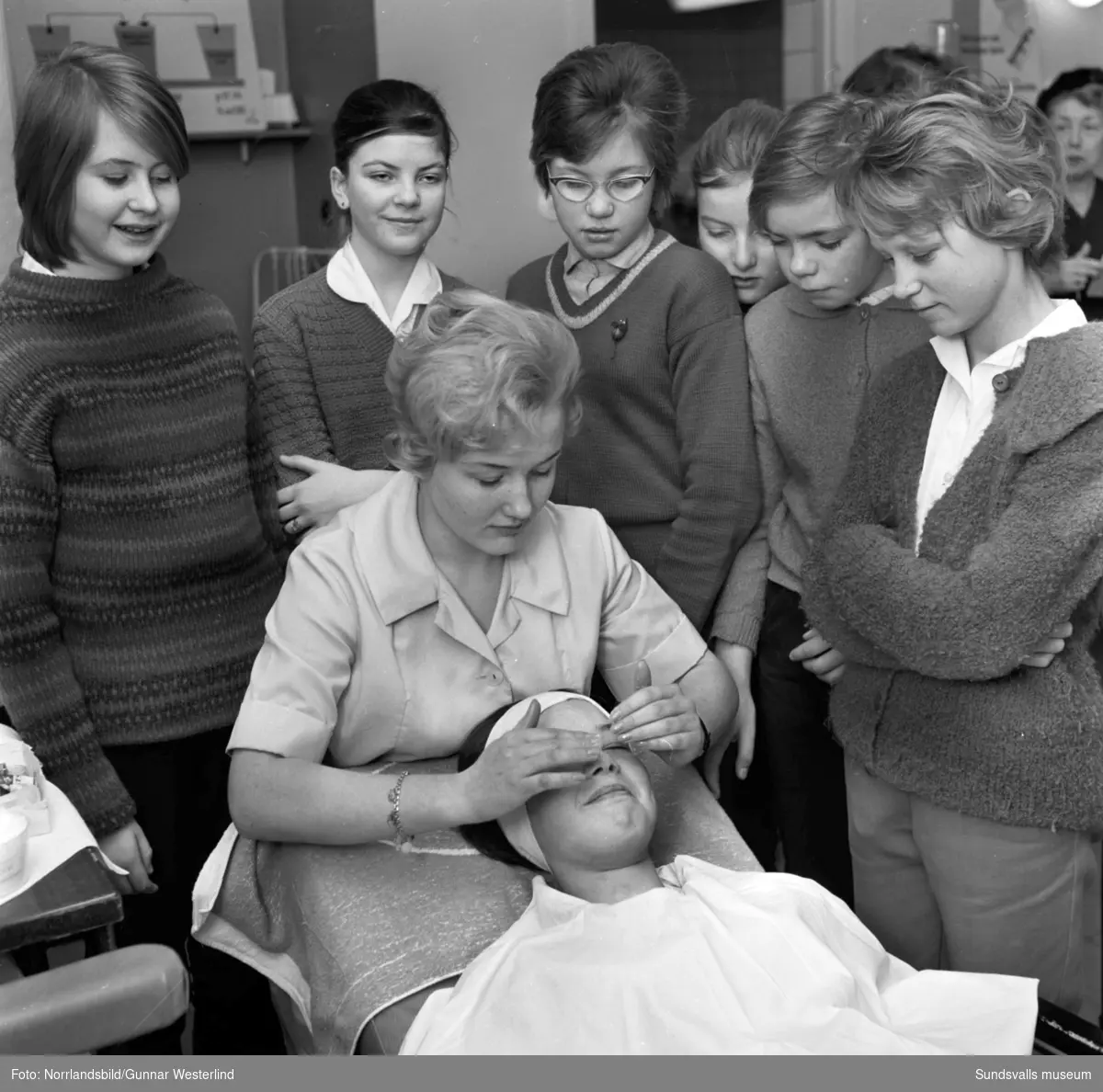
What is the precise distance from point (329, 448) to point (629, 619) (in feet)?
2.10

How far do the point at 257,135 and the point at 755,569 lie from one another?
1.33 m

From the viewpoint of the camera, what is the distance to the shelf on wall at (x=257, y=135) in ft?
9.14

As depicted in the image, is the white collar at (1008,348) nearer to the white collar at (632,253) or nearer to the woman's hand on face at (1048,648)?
the woman's hand on face at (1048,648)

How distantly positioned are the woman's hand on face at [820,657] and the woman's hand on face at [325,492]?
782mm

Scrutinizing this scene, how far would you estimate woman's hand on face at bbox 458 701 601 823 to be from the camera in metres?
1.84

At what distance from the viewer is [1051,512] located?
1874 mm

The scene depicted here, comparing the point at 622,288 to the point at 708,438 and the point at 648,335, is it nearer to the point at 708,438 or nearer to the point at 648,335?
the point at 648,335

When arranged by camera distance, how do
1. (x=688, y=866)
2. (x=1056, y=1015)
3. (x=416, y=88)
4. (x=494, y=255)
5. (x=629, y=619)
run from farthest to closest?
1. (x=494, y=255)
2. (x=416, y=88)
3. (x=629, y=619)
4. (x=688, y=866)
5. (x=1056, y=1015)

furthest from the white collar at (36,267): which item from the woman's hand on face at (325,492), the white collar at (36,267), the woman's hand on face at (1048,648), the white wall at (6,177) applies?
the woman's hand on face at (1048,648)

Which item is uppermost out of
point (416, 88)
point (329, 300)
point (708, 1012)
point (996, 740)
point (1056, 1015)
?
point (416, 88)

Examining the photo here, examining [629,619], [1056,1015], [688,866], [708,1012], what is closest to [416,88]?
[629,619]
